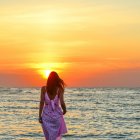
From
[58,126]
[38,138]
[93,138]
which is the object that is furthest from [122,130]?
[58,126]

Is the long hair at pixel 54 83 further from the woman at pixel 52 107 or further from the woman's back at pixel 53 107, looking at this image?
the woman's back at pixel 53 107

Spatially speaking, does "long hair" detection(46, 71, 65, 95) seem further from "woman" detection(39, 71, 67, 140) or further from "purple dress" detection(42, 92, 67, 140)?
"purple dress" detection(42, 92, 67, 140)

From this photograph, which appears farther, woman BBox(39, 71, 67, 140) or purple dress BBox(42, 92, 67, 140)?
purple dress BBox(42, 92, 67, 140)

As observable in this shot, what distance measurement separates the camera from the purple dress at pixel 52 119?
9.84 metres

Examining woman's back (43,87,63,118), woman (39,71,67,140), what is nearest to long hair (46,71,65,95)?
woman (39,71,67,140)

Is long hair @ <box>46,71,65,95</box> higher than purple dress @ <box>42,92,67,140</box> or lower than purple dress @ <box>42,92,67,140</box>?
higher

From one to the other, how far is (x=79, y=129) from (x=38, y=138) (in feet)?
15.2

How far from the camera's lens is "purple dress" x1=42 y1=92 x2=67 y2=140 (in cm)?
984

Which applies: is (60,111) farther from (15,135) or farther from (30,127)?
(30,127)

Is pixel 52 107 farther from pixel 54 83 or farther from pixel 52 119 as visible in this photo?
pixel 54 83

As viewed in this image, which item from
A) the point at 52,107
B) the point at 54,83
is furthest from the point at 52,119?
the point at 54,83

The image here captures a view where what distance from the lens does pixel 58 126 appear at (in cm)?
1012

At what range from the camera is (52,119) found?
998cm

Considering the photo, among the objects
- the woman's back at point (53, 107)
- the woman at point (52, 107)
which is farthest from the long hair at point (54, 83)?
the woman's back at point (53, 107)
